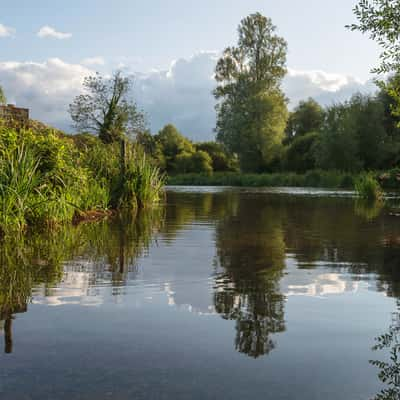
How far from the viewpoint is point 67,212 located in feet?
40.0

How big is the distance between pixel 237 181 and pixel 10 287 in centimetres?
5591

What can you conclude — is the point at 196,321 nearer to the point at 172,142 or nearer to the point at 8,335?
the point at 8,335

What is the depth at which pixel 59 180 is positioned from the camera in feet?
38.8

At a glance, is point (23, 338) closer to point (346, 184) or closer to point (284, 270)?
point (284, 270)

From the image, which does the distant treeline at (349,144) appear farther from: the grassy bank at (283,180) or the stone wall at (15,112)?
the stone wall at (15,112)

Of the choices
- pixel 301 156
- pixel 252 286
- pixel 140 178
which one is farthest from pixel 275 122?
pixel 252 286

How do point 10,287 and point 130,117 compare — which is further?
point 130,117

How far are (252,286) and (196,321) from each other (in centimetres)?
155

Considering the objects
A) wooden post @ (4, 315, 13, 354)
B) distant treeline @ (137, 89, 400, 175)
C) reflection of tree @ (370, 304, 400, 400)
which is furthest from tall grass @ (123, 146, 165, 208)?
distant treeline @ (137, 89, 400, 175)

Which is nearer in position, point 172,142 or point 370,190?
point 370,190

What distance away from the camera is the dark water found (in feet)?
10.1

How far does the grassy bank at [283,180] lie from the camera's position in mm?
49000

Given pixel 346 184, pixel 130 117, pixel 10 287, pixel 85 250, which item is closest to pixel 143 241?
pixel 85 250

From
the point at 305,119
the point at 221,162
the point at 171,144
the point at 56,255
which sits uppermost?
the point at 305,119
